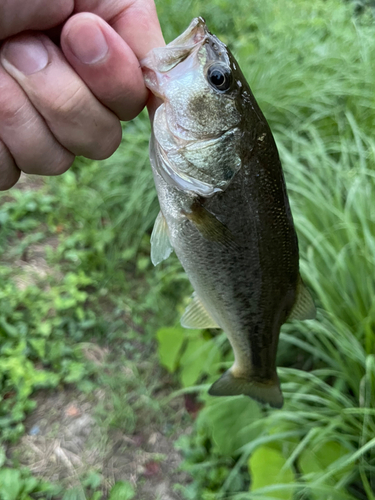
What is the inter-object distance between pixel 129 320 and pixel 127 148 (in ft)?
4.19

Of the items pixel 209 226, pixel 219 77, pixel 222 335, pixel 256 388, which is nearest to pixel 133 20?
pixel 219 77

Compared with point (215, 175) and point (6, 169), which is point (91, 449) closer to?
point (6, 169)

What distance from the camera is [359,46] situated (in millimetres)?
3232

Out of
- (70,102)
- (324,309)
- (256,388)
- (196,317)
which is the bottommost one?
(324,309)

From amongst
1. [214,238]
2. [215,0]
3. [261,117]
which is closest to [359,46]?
[215,0]

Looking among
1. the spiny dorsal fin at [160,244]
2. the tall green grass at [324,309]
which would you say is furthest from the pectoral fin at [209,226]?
the tall green grass at [324,309]

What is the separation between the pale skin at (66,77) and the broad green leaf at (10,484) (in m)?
1.42

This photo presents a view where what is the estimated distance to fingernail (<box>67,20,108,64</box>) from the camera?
860 millimetres

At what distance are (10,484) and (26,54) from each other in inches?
70.4

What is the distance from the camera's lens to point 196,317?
1324 millimetres

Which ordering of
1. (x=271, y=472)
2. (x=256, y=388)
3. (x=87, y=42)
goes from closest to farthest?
1. (x=87, y=42)
2. (x=256, y=388)
3. (x=271, y=472)

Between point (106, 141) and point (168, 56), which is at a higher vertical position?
point (168, 56)

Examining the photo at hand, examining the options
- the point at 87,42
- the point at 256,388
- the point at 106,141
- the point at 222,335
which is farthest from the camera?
the point at 222,335

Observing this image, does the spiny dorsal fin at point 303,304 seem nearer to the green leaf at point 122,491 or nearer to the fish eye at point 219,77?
the fish eye at point 219,77
